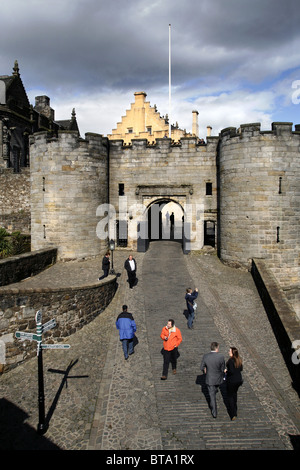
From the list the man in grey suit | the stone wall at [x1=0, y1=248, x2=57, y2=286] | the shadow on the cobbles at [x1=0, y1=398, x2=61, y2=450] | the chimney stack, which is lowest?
the shadow on the cobbles at [x1=0, y1=398, x2=61, y2=450]

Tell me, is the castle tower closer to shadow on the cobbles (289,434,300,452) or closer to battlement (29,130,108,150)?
battlement (29,130,108,150)

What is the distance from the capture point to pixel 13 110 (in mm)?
29953

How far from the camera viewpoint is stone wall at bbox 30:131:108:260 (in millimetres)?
18219

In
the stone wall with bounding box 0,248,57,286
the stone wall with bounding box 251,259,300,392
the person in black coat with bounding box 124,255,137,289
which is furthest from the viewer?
the stone wall with bounding box 0,248,57,286

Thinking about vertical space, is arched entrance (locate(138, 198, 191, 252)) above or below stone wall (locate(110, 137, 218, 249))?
below

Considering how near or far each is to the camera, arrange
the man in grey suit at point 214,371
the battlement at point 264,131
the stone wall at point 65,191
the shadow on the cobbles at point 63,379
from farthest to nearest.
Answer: the stone wall at point 65,191
the battlement at point 264,131
the shadow on the cobbles at point 63,379
the man in grey suit at point 214,371

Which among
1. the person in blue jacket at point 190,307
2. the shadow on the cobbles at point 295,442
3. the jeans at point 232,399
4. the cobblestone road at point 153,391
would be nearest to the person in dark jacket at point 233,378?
the jeans at point 232,399

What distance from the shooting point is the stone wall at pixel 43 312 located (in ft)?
32.6

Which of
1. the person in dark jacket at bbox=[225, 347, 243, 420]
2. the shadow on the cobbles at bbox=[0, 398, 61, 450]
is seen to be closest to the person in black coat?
the shadow on the cobbles at bbox=[0, 398, 61, 450]

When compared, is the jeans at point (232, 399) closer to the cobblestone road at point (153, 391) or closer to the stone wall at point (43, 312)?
the cobblestone road at point (153, 391)

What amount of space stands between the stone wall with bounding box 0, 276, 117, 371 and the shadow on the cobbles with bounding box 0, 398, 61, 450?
7.27ft

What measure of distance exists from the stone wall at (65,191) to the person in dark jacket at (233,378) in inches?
523

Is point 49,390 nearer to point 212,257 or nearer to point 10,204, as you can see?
point 212,257

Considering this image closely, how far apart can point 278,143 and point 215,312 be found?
9.04 metres
